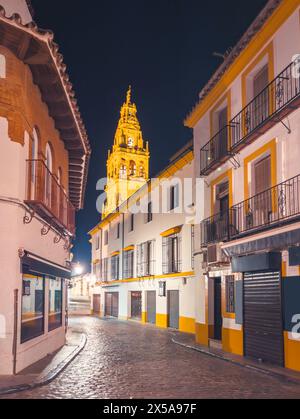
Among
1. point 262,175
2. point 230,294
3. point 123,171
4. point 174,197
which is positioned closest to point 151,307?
point 174,197

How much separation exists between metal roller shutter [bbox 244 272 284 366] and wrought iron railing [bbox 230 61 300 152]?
169 inches

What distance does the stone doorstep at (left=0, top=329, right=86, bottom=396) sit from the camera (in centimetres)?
916

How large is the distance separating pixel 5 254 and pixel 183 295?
15.3 meters

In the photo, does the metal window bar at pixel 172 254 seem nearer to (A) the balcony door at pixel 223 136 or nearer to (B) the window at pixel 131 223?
(B) the window at pixel 131 223

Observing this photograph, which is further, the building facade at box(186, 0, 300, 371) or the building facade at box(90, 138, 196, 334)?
the building facade at box(90, 138, 196, 334)

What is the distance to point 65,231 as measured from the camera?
1627 centimetres

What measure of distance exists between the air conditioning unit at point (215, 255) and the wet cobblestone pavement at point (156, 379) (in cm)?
305

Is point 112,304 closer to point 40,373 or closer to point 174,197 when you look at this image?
point 174,197

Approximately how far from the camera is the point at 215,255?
15922mm

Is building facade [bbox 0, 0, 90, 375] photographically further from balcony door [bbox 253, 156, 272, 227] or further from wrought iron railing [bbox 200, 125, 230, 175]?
balcony door [bbox 253, 156, 272, 227]

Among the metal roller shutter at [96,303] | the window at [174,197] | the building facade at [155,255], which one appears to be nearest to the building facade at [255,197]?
the building facade at [155,255]

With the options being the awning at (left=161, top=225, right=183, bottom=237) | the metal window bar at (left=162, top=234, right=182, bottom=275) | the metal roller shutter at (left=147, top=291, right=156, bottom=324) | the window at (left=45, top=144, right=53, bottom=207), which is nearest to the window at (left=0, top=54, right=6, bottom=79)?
the window at (left=45, top=144, right=53, bottom=207)
